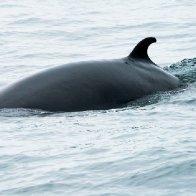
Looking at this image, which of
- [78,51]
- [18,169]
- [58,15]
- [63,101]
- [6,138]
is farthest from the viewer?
[58,15]

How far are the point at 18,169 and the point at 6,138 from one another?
1468 millimetres

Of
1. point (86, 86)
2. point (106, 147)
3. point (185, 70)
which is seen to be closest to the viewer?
point (106, 147)

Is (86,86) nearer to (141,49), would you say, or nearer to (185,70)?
(141,49)

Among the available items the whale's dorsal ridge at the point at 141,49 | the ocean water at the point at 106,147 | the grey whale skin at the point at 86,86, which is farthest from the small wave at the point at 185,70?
the grey whale skin at the point at 86,86

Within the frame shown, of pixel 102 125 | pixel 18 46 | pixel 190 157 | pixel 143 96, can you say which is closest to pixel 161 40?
pixel 18 46

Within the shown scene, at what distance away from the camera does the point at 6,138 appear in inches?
458

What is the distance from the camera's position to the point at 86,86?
1298 centimetres

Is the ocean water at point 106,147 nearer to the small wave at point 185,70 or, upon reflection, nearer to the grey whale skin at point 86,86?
the small wave at point 185,70

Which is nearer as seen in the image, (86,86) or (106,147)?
(106,147)

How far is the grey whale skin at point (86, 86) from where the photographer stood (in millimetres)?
12727

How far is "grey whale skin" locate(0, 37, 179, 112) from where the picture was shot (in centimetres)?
1273

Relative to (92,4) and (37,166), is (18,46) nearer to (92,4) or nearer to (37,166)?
(92,4)

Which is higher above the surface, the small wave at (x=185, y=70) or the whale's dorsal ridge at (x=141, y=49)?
the whale's dorsal ridge at (x=141, y=49)

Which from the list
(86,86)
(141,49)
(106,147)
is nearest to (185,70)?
(141,49)
